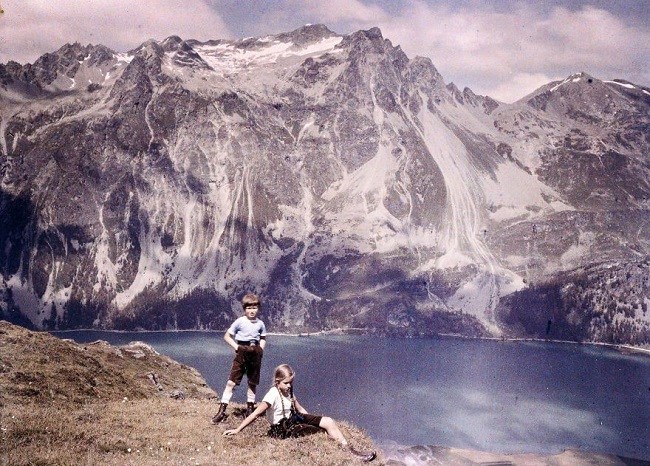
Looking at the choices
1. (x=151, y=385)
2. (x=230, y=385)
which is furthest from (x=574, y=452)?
(x=230, y=385)

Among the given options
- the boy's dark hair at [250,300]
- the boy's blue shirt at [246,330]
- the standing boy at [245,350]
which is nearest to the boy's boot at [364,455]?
the standing boy at [245,350]

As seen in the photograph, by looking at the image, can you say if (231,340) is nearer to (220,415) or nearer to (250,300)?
(250,300)

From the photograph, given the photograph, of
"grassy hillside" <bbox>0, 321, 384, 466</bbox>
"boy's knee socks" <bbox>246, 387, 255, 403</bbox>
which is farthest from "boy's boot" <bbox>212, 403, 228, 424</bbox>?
"boy's knee socks" <bbox>246, 387, 255, 403</bbox>

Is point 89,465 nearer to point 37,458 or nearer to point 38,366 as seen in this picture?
point 37,458

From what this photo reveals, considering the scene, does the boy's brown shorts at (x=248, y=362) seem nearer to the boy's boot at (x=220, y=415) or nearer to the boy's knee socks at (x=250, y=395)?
the boy's knee socks at (x=250, y=395)

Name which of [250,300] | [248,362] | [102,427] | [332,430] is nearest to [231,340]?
[248,362]

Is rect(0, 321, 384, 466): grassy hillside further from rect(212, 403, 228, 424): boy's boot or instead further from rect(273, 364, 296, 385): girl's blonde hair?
rect(273, 364, 296, 385): girl's blonde hair
